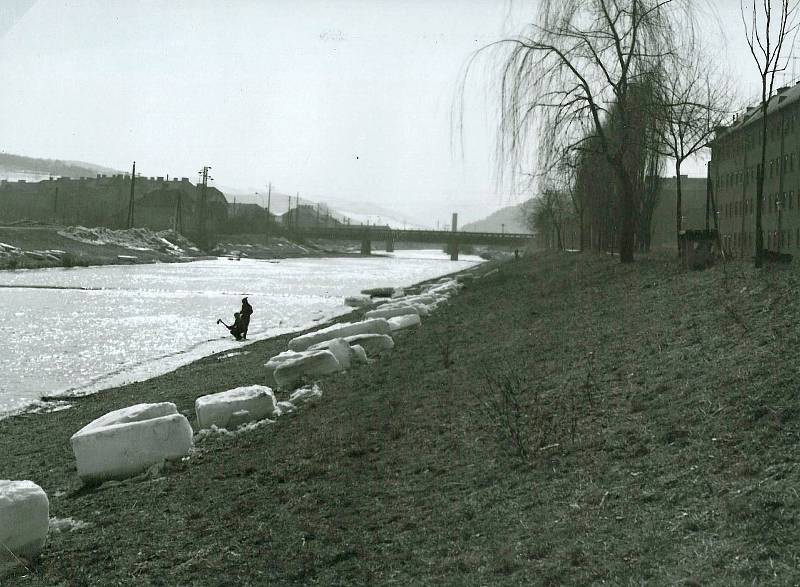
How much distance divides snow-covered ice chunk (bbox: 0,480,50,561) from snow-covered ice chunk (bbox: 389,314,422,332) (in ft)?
47.0

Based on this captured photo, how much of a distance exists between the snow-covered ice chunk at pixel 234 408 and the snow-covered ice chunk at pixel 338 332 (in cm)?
651

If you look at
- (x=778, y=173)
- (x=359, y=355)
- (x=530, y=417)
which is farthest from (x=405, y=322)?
(x=778, y=173)

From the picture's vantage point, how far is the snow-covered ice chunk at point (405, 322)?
68.1 feet

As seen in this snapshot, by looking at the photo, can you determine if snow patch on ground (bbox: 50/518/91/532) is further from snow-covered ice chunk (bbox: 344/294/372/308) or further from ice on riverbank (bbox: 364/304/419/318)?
snow-covered ice chunk (bbox: 344/294/372/308)

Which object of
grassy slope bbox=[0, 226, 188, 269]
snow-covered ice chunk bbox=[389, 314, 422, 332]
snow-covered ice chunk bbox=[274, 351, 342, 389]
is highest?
grassy slope bbox=[0, 226, 188, 269]

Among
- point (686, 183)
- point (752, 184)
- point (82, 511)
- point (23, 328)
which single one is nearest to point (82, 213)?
point (686, 183)

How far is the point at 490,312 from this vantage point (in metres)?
21.5

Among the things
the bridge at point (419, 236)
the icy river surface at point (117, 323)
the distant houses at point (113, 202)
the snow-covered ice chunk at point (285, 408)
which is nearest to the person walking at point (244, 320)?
A: the icy river surface at point (117, 323)

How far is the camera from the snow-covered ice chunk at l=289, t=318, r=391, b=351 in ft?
57.0

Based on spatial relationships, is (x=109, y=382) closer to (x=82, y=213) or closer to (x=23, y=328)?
(x=23, y=328)

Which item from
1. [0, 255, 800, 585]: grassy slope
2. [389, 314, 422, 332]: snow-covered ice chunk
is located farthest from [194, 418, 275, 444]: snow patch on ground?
[389, 314, 422, 332]: snow-covered ice chunk

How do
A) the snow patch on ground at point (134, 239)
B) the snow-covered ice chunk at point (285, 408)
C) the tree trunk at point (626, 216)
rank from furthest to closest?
the snow patch on ground at point (134, 239), the tree trunk at point (626, 216), the snow-covered ice chunk at point (285, 408)

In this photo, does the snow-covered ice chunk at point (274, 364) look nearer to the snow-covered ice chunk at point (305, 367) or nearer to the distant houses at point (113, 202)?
the snow-covered ice chunk at point (305, 367)

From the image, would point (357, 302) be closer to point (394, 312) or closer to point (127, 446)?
point (394, 312)
